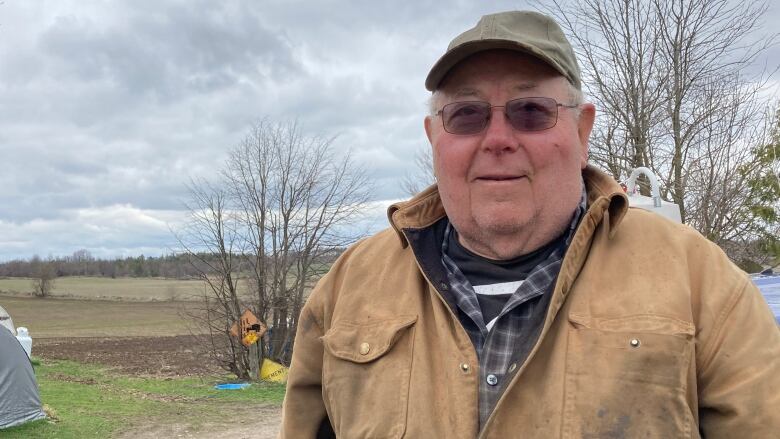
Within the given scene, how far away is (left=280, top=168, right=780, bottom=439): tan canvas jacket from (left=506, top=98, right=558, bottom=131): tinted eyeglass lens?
246 millimetres

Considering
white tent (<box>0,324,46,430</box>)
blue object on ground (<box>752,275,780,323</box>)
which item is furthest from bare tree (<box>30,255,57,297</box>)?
blue object on ground (<box>752,275,780,323</box>)

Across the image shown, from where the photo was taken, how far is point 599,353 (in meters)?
1.56

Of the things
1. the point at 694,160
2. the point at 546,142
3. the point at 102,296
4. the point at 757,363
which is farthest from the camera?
the point at 102,296

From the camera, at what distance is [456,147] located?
1851 mm

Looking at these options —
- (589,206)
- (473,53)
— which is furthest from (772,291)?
(473,53)

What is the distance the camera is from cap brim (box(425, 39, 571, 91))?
1731 millimetres

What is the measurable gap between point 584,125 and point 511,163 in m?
0.29

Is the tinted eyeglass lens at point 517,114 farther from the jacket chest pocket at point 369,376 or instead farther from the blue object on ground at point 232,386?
the blue object on ground at point 232,386

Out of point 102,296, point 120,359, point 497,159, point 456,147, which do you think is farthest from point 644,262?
point 102,296

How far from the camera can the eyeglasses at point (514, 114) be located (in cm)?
179

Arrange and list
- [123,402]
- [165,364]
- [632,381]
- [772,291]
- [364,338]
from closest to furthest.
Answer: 1. [632,381]
2. [364,338]
3. [772,291]
4. [123,402]
5. [165,364]

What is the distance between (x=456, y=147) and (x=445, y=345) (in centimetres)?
53

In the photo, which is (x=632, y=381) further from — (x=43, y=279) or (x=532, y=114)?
(x=43, y=279)

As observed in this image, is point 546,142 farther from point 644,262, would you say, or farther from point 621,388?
point 621,388
